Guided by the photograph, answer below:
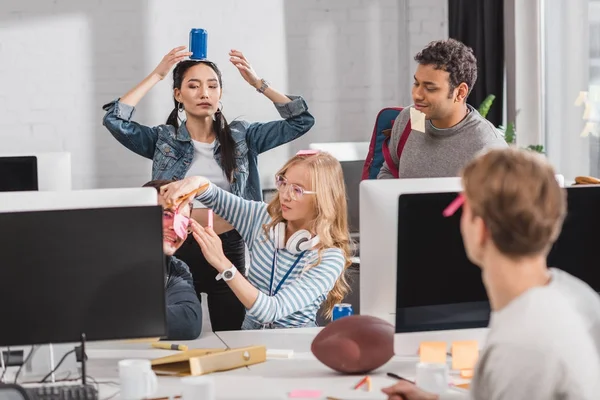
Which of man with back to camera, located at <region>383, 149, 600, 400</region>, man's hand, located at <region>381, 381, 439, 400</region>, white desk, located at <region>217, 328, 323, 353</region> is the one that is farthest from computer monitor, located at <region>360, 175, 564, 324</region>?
man with back to camera, located at <region>383, 149, 600, 400</region>

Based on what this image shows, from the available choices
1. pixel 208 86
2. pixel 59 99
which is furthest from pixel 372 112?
pixel 208 86

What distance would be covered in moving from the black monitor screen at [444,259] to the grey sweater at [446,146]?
29.4 inches

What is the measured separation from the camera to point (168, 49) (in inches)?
208

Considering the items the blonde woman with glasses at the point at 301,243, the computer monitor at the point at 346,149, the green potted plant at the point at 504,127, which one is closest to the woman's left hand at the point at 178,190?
the blonde woman with glasses at the point at 301,243

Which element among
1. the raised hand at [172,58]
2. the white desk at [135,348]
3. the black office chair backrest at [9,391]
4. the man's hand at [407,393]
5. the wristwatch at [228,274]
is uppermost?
the raised hand at [172,58]

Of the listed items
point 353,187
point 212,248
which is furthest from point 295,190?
point 353,187

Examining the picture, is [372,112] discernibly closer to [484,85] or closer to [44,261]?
[484,85]

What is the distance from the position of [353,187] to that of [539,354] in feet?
12.1

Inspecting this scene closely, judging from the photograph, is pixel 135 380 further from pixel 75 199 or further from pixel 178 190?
pixel 178 190

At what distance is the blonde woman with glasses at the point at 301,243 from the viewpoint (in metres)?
2.57

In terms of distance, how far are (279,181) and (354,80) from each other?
9.89 ft

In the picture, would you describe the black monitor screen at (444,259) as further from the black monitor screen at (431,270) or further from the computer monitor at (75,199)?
the computer monitor at (75,199)

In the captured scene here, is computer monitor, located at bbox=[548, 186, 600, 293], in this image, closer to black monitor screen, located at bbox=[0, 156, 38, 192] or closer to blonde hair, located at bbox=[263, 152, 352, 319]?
blonde hair, located at bbox=[263, 152, 352, 319]

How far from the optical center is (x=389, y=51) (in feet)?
18.6
